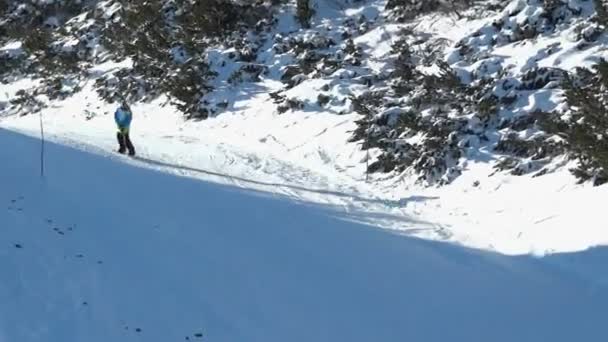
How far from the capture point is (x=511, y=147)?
13.6 m

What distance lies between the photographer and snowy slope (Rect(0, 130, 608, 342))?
662 cm

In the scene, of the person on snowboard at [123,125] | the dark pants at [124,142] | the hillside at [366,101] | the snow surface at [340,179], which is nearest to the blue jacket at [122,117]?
the person on snowboard at [123,125]

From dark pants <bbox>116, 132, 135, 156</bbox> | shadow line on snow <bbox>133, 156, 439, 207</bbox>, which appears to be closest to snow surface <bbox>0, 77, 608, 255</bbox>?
shadow line on snow <bbox>133, 156, 439, 207</bbox>

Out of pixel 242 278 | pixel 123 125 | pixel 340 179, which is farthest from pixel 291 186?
pixel 242 278

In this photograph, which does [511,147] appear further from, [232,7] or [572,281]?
[232,7]

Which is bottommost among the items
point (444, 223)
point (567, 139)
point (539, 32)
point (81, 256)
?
point (444, 223)

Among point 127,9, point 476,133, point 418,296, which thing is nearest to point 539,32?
point 476,133

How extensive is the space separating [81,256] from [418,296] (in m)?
3.98

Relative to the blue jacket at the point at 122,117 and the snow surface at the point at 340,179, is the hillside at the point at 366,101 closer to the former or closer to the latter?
the snow surface at the point at 340,179

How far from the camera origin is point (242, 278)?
8125mm

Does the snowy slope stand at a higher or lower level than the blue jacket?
lower

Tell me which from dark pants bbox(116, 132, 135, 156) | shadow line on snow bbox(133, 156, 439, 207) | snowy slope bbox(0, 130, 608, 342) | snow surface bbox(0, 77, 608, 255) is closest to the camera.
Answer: snowy slope bbox(0, 130, 608, 342)

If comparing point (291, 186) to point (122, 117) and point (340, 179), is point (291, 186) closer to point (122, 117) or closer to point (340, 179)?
point (340, 179)

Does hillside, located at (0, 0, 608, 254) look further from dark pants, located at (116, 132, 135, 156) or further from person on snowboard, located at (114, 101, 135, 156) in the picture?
person on snowboard, located at (114, 101, 135, 156)
